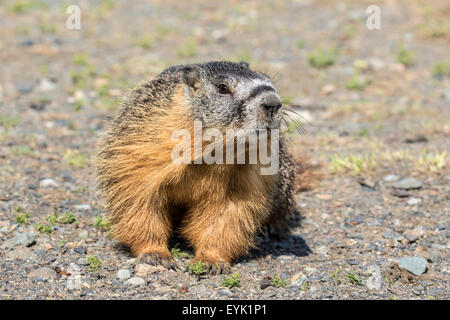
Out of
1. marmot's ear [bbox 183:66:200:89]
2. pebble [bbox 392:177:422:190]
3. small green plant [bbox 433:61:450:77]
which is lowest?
pebble [bbox 392:177:422:190]

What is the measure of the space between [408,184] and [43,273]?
179 inches

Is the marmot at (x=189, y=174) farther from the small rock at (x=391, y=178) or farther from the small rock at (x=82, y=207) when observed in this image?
the small rock at (x=391, y=178)

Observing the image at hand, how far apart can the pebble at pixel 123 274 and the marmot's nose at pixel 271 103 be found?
193cm

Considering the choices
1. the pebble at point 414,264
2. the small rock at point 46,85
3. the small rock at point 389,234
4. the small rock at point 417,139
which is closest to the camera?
the pebble at point 414,264

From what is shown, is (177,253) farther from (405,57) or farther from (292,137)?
(405,57)

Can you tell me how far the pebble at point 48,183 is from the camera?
23.4 feet

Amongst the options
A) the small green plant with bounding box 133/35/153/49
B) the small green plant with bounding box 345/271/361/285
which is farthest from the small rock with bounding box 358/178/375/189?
the small green plant with bounding box 133/35/153/49

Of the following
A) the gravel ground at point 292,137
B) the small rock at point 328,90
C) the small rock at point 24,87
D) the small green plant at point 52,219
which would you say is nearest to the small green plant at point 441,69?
the gravel ground at point 292,137

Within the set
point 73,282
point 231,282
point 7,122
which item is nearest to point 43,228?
point 73,282

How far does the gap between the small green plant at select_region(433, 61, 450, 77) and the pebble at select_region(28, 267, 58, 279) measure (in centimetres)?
925

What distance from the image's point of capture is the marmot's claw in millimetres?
5547

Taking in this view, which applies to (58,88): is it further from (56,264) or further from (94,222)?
(56,264)

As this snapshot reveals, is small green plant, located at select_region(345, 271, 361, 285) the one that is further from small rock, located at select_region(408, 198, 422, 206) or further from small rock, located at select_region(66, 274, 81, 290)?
small rock, located at select_region(66, 274, 81, 290)

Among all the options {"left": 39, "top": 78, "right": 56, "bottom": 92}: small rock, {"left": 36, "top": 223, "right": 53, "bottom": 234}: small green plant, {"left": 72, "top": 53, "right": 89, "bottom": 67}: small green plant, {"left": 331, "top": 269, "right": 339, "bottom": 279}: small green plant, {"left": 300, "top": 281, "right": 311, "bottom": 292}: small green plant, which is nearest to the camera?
{"left": 300, "top": 281, "right": 311, "bottom": 292}: small green plant
